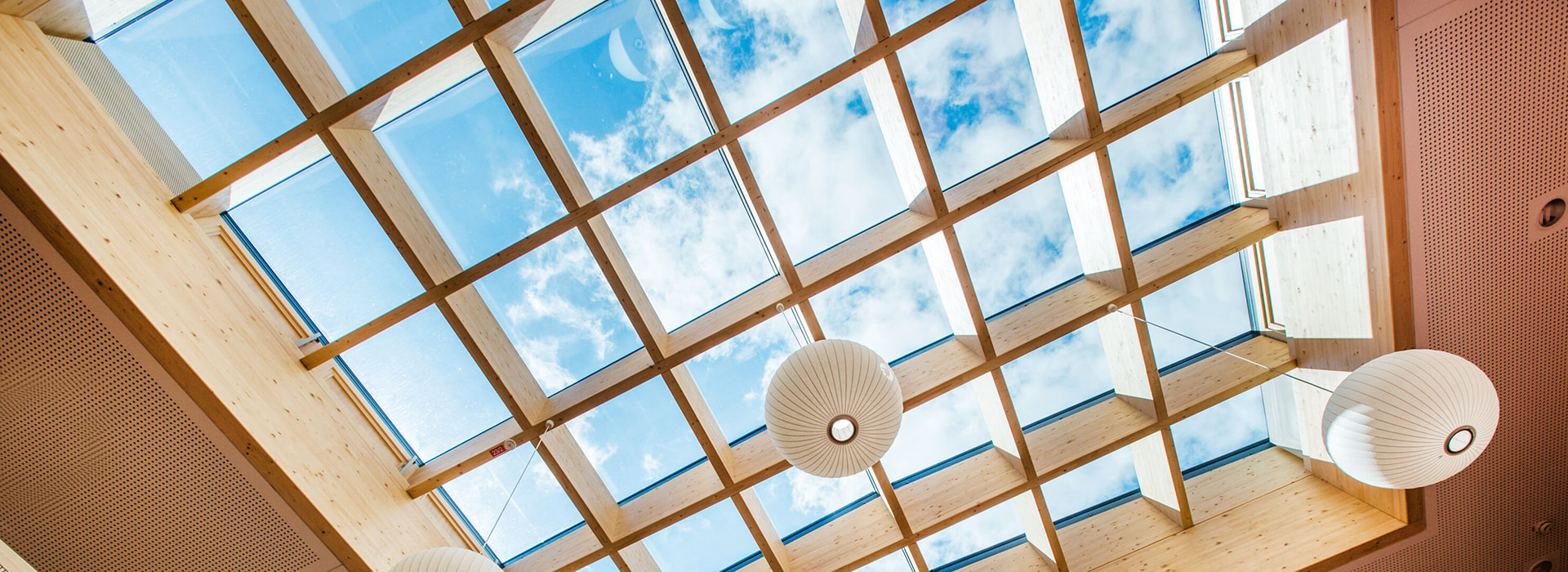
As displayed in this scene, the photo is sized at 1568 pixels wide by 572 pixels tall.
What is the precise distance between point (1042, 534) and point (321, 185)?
6942 mm

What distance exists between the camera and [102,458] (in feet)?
15.6

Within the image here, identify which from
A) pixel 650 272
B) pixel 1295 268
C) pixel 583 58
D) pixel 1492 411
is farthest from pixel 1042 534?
pixel 583 58

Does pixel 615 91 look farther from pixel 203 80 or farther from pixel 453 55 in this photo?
pixel 203 80

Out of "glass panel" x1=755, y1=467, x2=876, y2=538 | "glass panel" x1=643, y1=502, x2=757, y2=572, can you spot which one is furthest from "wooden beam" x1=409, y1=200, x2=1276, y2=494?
"glass panel" x1=643, y1=502, x2=757, y2=572

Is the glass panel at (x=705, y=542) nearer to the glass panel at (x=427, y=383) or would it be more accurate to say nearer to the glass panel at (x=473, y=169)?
the glass panel at (x=427, y=383)

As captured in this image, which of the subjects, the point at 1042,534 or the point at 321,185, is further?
the point at 1042,534

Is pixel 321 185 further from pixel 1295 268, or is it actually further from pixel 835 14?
pixel 1295 268

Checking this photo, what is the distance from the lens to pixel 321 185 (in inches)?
220

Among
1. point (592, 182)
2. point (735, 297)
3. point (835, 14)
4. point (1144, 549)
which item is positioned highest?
point (835, 14)

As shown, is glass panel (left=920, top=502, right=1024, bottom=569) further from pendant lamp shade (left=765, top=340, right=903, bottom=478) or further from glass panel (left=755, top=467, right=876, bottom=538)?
pendant lamp shade (left=765, top=340, right=903, bottom=478)

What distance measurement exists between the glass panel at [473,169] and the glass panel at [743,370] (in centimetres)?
194

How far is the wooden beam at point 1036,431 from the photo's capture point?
6.24 metres

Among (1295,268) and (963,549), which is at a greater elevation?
(1295,268)

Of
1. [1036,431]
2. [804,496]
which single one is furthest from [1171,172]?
[804,496]
